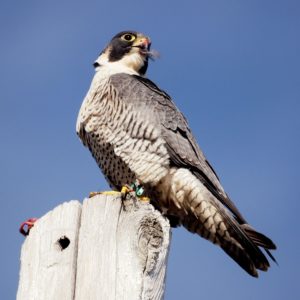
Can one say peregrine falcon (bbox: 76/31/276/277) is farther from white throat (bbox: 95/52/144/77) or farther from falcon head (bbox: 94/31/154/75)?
falcon head (bbox: 94/31/154/75)

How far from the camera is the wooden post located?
9.68 feet

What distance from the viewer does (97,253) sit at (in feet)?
9.92

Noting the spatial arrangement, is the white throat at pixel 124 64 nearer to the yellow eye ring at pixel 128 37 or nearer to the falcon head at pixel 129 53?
the falcon head at pixel 129 53

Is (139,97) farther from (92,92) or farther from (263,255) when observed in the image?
(263,255)

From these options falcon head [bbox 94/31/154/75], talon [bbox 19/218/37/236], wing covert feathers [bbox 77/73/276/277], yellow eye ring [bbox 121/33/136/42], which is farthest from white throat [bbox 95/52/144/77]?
talon [bbox 19/218/37/236]

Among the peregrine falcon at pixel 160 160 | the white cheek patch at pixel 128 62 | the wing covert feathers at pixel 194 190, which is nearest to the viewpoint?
the wing covert feathers at pixel 194 190

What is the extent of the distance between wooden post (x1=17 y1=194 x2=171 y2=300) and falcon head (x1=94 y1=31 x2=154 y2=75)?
361cm

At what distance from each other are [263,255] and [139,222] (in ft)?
6.64

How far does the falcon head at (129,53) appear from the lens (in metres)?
6.73

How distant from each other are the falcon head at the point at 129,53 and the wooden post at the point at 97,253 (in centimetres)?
361

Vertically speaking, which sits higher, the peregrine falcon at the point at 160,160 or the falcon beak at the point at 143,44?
the falcon beak at the point at 143,44

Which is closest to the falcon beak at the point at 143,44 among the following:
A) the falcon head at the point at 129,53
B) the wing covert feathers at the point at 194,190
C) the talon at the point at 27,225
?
the falcon head at the point at 129,53

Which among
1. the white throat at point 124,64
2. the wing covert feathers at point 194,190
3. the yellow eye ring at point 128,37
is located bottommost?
the wing covert feathers at point 194,190

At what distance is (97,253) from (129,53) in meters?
4.08
